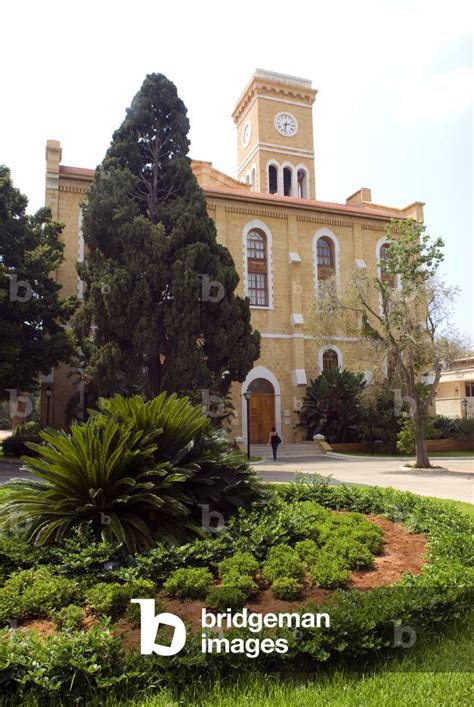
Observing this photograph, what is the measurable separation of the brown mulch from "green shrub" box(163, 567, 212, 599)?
66 millimetres

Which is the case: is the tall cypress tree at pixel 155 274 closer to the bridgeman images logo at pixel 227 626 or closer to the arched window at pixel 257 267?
the arched window at pixel 257 267

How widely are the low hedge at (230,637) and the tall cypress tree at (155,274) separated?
44.8 feet

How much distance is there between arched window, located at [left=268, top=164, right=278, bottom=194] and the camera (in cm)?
4491

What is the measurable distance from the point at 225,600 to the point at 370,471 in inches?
600

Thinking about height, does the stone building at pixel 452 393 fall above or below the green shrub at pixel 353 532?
above

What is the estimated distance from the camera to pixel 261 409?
28.1 metres

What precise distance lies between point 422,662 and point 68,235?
25.3 meters

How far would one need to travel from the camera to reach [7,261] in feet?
66.0

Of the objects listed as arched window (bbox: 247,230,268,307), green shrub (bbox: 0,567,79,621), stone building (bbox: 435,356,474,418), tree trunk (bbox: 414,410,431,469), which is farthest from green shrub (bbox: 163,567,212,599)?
stone building (bbox: 435,356,474,418)

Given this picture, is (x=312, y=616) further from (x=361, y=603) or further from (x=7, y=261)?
(x=7, y=261)

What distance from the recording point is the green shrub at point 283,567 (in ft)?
14.3

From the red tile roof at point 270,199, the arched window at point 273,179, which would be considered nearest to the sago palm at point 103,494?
the red tile roof at point 270,199

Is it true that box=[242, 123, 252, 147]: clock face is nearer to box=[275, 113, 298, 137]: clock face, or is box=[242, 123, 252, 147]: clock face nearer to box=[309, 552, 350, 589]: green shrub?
box=[275, 113, 298, 137]: clock face

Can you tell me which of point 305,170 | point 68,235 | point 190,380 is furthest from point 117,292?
point 305,170
